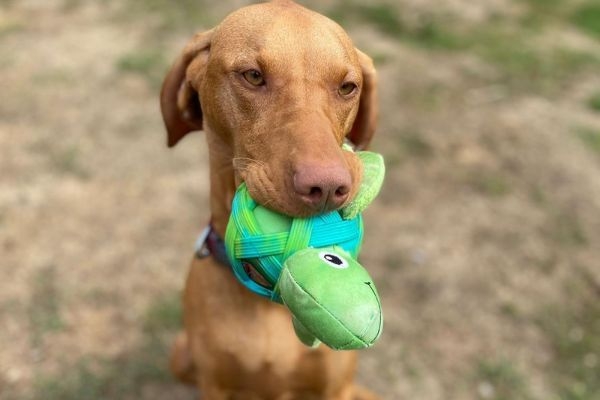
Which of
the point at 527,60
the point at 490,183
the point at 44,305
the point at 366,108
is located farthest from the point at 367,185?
the point at 527,60

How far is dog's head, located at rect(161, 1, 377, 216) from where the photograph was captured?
1.78 m

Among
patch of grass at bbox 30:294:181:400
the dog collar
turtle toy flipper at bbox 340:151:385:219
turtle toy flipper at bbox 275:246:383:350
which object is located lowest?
patch of grass at bbox 30:294:181:400

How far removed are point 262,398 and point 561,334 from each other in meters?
2.06

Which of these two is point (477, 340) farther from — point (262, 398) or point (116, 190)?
point (116, 190)

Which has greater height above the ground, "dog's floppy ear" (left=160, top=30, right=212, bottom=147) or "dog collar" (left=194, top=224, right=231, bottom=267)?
"dog's floppy ear" (left=160, top=30, right=212, bottom=147)

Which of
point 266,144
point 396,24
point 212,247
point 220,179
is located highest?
point 266,144

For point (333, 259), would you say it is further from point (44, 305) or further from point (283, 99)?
point (44, 305)

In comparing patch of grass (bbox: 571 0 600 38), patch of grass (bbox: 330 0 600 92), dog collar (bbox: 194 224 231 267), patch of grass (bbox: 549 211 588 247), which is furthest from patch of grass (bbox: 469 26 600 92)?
dog collar (bbox: 194 224 231 267)

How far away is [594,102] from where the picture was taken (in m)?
5.78

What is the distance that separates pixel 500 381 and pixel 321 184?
237cm

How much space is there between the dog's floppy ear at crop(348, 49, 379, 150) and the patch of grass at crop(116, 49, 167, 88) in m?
3.39

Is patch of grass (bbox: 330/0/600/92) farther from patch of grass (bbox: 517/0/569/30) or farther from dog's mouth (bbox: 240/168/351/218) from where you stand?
dog's mouth (bbox: 240/168/351/218)

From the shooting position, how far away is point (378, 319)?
163 cm

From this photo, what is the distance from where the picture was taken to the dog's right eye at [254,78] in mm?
Answer: 2061
